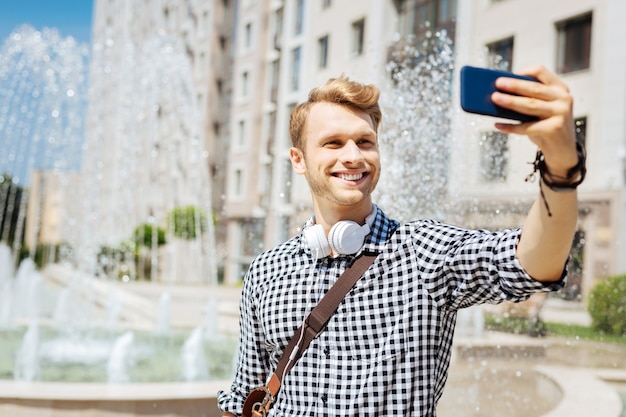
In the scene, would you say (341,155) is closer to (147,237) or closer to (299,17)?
(299,17)

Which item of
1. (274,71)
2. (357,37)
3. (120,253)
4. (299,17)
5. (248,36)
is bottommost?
(120,253)

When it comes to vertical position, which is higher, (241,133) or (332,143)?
(241,133)

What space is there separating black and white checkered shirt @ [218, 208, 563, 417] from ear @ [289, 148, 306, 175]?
223mm

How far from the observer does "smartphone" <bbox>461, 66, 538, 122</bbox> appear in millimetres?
1108

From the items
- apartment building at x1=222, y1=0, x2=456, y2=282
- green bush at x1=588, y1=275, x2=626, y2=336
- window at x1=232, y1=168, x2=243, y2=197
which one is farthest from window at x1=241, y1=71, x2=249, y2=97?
green bush at x1=588, y1=275, x2=626, y2=336

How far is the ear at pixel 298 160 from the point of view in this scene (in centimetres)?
172

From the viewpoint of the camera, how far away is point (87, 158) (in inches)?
2132

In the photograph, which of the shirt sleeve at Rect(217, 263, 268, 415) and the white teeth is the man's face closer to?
the white teeth

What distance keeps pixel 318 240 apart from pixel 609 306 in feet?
37.6

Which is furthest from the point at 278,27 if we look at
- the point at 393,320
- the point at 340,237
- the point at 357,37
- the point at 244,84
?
the point at 393,320

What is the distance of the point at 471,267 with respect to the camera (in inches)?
55.4

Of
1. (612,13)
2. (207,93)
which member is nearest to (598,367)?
(612,13)

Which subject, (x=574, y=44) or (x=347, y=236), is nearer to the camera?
(x=347, y=236)

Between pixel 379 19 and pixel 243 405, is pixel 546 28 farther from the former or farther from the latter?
pixel 243 405
